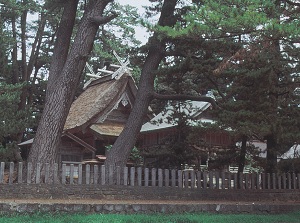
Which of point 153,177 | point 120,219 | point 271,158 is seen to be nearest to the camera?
point 120,219

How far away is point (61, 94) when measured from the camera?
1216 centimetres

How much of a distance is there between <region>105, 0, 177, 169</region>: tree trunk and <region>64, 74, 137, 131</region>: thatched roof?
622 cm

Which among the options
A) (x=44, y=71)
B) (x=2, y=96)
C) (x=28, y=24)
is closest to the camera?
(x=2, y=96)

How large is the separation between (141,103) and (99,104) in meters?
7.13

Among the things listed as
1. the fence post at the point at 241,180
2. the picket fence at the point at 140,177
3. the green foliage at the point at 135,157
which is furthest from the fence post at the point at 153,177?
the green foliage at the point at 135,157

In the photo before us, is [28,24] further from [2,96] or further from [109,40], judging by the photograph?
[2,96]

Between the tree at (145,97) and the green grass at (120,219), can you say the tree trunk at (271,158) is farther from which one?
the green grass at (120,219)

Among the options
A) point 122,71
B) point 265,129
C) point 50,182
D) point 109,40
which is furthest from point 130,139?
point 109,40

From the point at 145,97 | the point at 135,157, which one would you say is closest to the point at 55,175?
the point at 145,97

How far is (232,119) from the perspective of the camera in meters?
11.0

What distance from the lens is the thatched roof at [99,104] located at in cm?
1988

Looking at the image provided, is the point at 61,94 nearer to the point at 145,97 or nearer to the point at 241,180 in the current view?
the point at 145,97

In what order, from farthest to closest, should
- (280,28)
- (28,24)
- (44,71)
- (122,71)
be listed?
(44,71)
(28,24)
(122,71)
(280,28)

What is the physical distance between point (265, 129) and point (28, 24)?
22569mm
